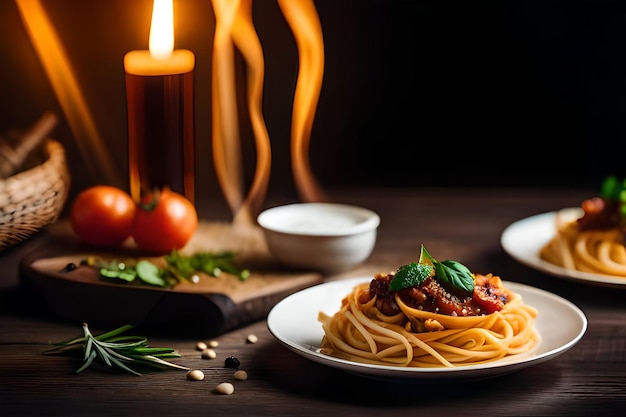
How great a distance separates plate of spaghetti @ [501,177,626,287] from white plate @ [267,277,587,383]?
46cm

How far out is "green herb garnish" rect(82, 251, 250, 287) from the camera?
106 inches

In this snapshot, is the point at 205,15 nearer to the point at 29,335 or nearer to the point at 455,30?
the point at 455,30

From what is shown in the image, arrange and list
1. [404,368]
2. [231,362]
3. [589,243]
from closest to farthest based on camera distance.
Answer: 1. [404,368]
2. [231,362]
3. [589,243]

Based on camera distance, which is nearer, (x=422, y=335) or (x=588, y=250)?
(x=422, y=335)

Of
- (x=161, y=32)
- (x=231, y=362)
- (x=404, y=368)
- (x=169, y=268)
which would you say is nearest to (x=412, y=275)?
(x=404, y=368)

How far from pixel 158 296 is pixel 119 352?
A: 0.25 m

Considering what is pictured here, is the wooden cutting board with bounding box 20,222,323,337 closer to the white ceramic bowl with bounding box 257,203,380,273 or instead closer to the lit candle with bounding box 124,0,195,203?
the white ceramic bowl with bounding box 257,203,380,273

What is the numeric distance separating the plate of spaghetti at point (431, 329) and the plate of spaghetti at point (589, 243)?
1.97 ft

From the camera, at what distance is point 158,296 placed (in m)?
2.61

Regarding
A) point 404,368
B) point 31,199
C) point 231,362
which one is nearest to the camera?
point 404,368

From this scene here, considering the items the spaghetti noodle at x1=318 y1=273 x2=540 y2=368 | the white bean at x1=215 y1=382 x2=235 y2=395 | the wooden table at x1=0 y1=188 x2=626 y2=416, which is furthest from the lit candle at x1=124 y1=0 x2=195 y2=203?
the white bean at x1=215 y1=382 x2=235 y2=395

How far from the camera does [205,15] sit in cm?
416

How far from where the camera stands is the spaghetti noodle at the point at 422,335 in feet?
7.39

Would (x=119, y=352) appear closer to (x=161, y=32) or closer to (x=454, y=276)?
(x=454, y=276)
